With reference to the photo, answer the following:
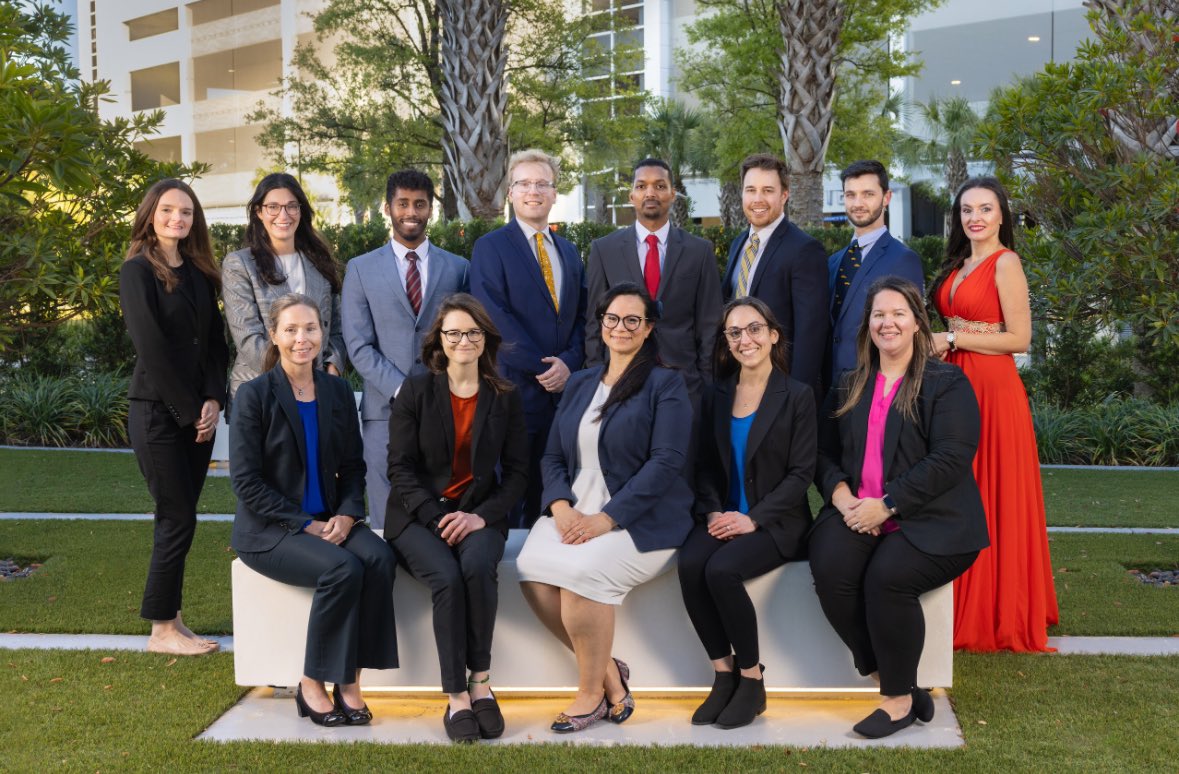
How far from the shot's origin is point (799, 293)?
5582mm

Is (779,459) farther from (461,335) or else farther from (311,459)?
(311,459)

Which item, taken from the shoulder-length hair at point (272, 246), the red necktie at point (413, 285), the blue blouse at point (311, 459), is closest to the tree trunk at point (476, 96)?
the shoulder-length hair at point (272, 246)

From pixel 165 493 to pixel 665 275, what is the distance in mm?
2727

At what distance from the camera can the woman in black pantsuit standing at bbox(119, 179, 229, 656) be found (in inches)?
217

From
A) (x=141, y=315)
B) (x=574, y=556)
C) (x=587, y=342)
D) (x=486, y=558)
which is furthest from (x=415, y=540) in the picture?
(x=141, y=315)

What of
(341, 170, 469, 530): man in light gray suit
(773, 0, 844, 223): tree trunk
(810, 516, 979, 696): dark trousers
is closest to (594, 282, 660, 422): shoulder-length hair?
(810, 516, 979, 696): dark trousers

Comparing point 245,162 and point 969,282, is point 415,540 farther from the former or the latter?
point 245,162

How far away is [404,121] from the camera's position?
2155 cm

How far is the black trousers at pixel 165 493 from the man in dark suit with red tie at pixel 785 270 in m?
3.00

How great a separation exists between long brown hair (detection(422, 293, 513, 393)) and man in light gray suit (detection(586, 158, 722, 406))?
2.10 ft

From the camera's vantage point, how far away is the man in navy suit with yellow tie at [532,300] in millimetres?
5699

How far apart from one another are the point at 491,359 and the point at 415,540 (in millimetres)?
903

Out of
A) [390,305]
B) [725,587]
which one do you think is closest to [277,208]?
[390,305]

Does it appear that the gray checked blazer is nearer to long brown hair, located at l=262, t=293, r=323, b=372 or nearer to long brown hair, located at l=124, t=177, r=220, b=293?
long brown hair, located at l=124, t=177, r=220, b=293
